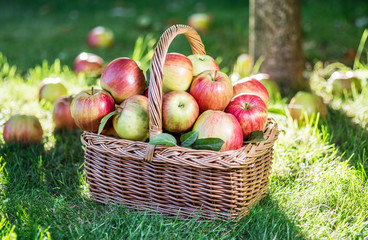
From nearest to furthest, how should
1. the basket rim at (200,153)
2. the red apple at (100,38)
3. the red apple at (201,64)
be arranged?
the basket rim at (200,153)
the red apple at (201,64)
the red apple at (100,38)

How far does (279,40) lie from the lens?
3586 millimetres

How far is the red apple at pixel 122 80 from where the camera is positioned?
1960mm

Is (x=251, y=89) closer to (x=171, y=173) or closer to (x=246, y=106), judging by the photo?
(x=246, y=106)

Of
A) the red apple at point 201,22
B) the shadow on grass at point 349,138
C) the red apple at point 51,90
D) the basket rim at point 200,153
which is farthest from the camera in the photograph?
the red apple at point 201,22

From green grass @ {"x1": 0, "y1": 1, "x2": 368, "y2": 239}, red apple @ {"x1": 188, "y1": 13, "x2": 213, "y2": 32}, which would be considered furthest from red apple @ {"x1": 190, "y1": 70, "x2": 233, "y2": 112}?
red apple @ {"x1": 188, "y1": 13, "x2": 213, "y2": 32}

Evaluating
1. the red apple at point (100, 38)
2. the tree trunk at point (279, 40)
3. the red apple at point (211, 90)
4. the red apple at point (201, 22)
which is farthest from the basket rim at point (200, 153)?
the red apple at point (201, 22)

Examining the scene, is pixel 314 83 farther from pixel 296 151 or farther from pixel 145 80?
pixel 145 80

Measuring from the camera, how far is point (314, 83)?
371 cm

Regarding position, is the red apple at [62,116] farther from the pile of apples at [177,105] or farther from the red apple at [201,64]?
the red apple at [201,64]

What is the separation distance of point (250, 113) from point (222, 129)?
200mm

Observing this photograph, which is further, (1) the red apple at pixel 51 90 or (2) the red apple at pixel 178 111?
(1) the red apple at pixel 51 90

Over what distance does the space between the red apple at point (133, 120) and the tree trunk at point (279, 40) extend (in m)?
2.05

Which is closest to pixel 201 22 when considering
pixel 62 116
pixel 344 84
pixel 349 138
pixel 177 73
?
pixel 344 84

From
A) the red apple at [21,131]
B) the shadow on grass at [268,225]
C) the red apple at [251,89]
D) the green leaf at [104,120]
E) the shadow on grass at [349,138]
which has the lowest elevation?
the shadow on grass at [268,225]
